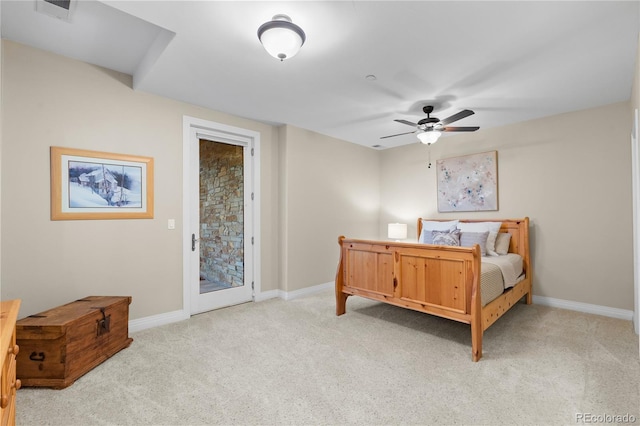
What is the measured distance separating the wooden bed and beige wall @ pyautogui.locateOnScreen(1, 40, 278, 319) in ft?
6.87

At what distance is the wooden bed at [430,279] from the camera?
2709 mm

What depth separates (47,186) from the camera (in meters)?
2.72

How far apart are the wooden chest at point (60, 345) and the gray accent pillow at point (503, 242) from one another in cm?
453

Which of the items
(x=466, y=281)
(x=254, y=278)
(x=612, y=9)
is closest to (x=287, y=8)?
(x=612, y=9)

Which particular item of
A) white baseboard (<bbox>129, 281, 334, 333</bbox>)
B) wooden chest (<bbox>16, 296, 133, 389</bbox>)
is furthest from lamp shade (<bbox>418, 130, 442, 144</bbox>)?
wooden chest (<bbox>16, 296, 133, 389</bbox>)

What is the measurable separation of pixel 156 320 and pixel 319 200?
8.98 feet

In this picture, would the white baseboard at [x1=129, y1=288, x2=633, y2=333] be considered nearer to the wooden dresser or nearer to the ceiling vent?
the wooden dresser

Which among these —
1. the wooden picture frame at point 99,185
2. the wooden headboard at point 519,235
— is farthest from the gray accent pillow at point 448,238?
the wooden picture frame at point 99,185

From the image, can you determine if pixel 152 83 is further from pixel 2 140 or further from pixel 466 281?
pixel 466 281

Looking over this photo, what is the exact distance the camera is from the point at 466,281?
2.73 metres

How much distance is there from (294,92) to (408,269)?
2240 mm

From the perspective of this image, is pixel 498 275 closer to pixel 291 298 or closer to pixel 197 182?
pixel 291 298

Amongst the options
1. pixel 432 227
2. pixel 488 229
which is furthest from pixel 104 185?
pixel 488 229

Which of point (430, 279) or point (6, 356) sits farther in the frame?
point (430, 279)
